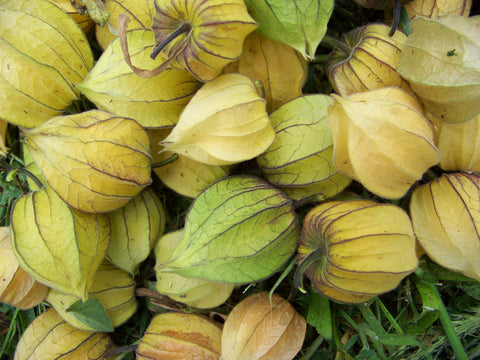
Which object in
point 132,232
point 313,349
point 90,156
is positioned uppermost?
point 90,156

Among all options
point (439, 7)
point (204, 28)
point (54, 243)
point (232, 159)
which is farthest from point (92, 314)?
point (439, 7)

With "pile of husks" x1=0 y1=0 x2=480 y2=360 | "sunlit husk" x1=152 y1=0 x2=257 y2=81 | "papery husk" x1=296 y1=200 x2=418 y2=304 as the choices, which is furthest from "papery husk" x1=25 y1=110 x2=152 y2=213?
"papery husk" x1=296 y1=200 x2=418 y2=304

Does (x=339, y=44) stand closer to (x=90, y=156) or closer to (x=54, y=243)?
(x=90, y=156)

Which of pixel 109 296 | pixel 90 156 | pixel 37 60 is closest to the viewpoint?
pixel 90 156

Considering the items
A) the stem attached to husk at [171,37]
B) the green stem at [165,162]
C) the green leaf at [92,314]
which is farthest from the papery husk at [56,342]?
the stem attached to husk at [171,37]

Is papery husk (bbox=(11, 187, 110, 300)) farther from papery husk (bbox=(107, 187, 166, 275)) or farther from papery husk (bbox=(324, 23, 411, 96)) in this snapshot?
papery husk (bbox=(324, 23, 411, 96))

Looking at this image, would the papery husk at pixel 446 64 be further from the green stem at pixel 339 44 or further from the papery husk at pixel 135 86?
the papery husk at pixel 135 86
